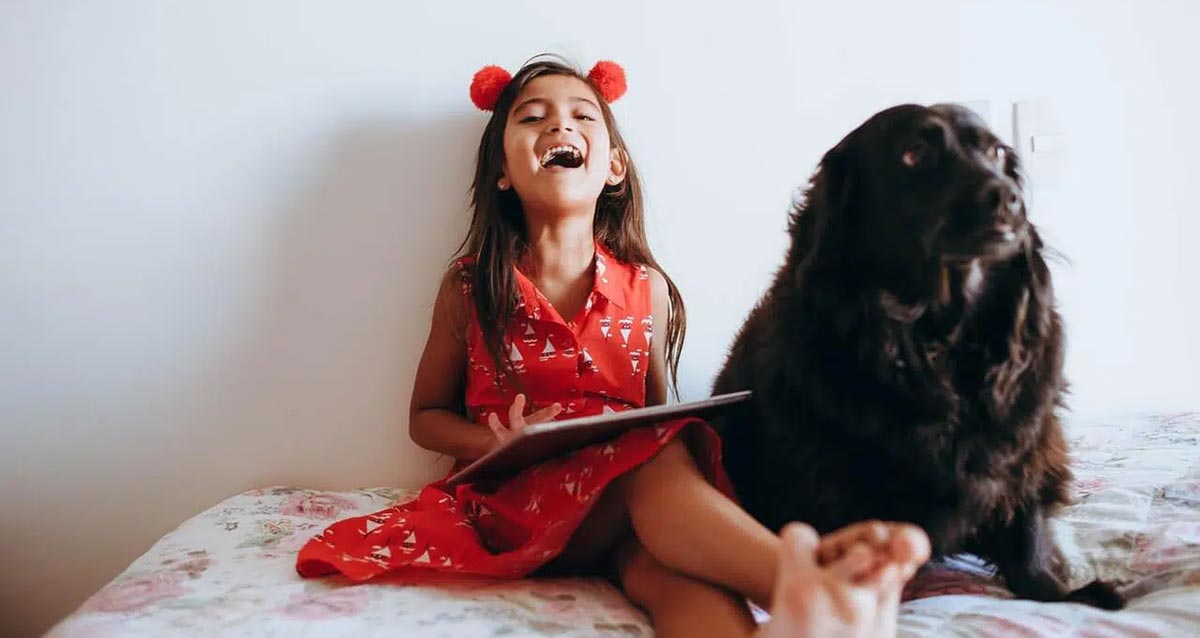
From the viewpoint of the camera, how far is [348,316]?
142 cm

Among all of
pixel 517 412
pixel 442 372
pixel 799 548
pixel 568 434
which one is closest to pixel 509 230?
pixel 442 372

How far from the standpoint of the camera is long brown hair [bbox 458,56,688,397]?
125cm

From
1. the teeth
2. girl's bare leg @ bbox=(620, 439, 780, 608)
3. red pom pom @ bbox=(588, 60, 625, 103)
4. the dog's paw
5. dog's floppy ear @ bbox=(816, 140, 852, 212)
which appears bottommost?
the dog's paw

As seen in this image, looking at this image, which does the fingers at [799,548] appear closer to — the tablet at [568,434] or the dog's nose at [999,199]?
the tablet at [568,434]

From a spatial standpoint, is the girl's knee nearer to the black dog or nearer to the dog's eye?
the black dog

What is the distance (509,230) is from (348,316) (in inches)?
13.1

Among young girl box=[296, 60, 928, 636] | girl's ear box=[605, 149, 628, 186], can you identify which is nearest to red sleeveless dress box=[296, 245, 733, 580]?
young girl box=[296, 60, 928, 636]

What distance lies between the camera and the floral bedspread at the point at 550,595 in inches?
30.7

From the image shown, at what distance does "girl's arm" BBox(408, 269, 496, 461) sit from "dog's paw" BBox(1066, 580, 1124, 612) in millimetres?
814

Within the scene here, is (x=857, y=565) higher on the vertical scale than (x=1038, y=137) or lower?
lower

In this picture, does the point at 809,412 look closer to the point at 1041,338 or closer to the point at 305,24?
the point at 1041,338

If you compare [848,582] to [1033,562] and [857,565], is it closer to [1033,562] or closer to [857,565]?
[857,565]

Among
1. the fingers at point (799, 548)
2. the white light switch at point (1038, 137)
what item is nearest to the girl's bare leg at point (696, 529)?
the fingers at point (799, 548)

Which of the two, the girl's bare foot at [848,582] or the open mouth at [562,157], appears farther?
the open mouth at [562,157]
